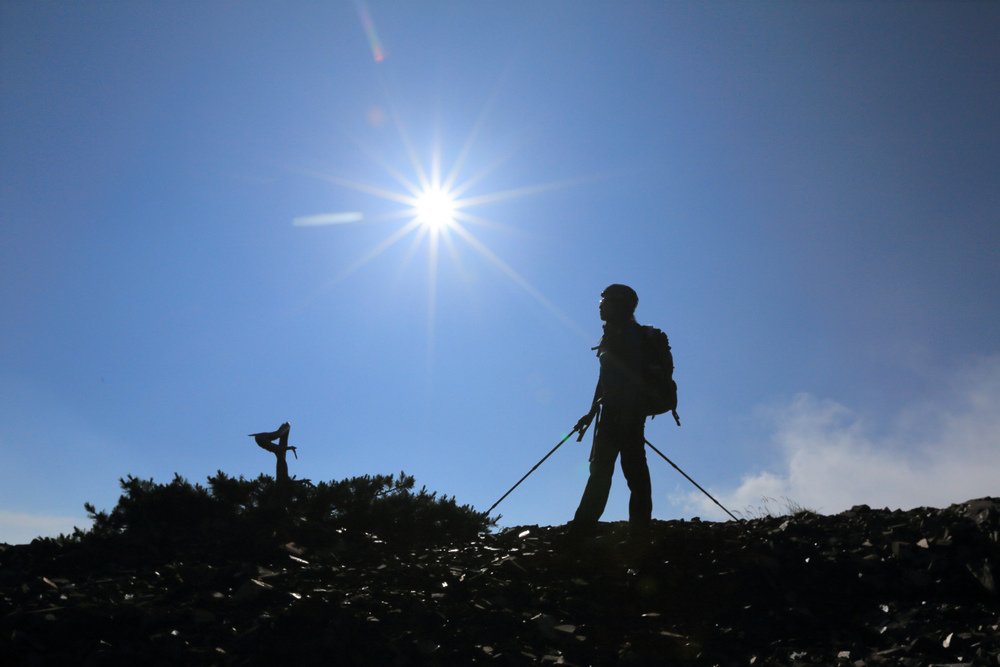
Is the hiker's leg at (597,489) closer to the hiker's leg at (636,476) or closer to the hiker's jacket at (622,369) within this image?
the hiker's leg at (636,476)

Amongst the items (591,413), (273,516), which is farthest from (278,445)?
(591,413)

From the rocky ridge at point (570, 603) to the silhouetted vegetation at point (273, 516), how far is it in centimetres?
109

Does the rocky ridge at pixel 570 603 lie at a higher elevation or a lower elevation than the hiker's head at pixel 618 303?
lower

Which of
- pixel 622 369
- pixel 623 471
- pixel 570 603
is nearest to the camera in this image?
pixel 570 603

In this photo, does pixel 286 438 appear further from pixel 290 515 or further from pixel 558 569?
pixel 558 569

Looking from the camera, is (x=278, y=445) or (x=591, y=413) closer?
(x=591, y=413)

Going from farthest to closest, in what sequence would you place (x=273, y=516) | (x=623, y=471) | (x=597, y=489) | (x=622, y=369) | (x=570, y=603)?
(x=273, y=516)
(x=622, y=369)
(x=623, y=471)
(x=597, y=489)
(x=570, y=603)

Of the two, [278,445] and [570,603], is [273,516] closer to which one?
[278,445]

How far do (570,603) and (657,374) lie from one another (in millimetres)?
3822

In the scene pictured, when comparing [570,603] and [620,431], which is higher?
[620,431]

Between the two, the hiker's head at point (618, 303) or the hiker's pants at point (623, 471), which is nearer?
the hiker's pants at point (623, 471)

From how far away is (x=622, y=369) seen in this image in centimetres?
1124

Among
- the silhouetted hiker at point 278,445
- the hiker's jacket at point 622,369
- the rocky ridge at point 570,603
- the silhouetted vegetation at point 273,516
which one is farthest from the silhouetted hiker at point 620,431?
the silhouetted hiker at point 278,445

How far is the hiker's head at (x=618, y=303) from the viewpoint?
37.3 feet
